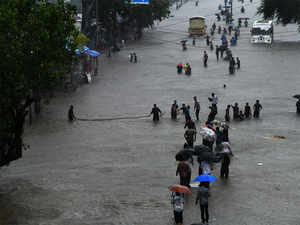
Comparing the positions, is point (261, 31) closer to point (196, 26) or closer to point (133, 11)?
point (196, 26)

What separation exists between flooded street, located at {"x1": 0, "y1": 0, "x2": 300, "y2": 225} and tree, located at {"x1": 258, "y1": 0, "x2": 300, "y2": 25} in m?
19.7

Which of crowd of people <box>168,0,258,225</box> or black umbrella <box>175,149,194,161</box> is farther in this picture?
black umbrella <box>175,149,194,161</box>

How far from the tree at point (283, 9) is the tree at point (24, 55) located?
53.4 metres

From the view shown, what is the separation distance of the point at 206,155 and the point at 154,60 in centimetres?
4093

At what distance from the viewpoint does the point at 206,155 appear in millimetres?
16625

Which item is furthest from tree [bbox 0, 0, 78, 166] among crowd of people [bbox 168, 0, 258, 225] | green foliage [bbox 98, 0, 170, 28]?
green foliage [bbox 98, 0, 170, 28]

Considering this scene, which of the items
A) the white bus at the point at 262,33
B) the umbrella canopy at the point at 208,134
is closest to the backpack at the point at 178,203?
the umbrella canopy at the point at 208,134

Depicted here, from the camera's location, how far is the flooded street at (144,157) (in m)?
15.5

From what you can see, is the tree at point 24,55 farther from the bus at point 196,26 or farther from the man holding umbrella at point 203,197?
the bus at point 196,26

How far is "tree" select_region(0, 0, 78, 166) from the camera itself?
16812mm

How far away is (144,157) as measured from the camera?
22297 mm

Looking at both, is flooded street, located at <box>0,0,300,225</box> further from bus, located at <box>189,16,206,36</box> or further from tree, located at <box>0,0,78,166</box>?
bus, located at <box>189,16,206,36</box>

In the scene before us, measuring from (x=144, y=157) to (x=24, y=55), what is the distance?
20.7ft

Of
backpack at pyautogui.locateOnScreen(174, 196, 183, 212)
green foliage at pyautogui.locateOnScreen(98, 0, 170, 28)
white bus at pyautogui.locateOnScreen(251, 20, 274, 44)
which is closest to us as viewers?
backpack at pyautogui.locateOnScreen(174, 196, 183, 212)
